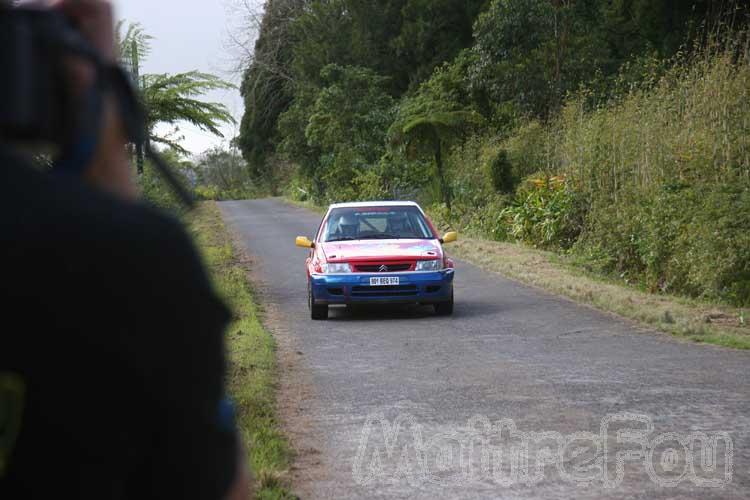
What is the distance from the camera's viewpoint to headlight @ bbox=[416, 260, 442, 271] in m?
14.3

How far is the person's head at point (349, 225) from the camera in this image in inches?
604

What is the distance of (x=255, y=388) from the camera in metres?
9.09

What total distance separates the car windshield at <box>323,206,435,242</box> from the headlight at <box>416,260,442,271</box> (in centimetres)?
99

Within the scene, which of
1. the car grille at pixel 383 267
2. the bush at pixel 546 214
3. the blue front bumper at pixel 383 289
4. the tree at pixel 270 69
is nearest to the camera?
the blue front bumper at pixel 383 289

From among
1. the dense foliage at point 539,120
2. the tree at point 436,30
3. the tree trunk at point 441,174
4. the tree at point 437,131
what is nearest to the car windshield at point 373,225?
the dense foliage at point 539,120

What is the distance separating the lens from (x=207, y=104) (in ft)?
38.1

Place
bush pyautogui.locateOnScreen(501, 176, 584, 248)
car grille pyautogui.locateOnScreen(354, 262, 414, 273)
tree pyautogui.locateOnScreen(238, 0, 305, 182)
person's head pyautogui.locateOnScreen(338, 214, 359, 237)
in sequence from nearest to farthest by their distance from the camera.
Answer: car grille pyautogui.locateOnScreen(354, 262, 414, 273) → person's head pyautogui.locateOnScreen(338, 214, 359, 237) → bush pyautogui.locateOnScreen(501, 176, 584, 248) → tree pyautogui.locateOnScreen(238, 0, 305, 182)

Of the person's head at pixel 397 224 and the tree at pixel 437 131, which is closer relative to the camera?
the person's head at pixel 397 224

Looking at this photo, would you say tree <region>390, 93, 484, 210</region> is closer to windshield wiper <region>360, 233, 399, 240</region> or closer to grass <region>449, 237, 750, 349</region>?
grass <region>449, 237, 750, 349</region>

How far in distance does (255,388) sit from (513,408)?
6.88 ft

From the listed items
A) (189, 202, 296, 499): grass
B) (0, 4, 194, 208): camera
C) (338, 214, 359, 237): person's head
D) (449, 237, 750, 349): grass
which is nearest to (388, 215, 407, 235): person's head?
(338, 214, 359, 237): person's head

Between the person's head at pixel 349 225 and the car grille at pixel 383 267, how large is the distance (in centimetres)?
109

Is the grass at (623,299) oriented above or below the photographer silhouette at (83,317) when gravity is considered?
below

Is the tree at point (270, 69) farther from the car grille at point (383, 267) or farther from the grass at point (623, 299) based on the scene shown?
the car grille at point (383, 267)
